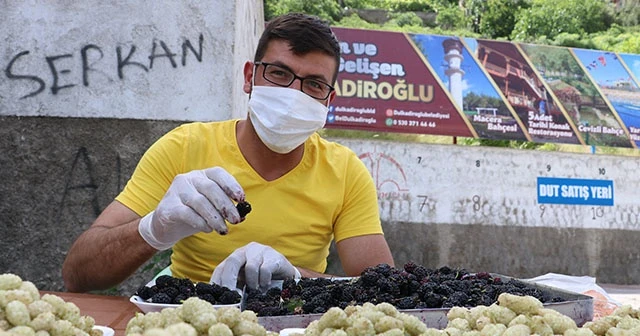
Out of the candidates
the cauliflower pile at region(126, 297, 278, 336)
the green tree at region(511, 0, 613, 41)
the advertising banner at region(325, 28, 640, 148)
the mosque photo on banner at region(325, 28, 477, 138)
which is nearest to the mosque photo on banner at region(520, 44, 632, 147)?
the advertising banner at region(325, 28, 640, 148)

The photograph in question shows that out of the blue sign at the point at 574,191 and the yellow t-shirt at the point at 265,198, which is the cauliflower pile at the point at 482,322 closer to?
the yellow t-shirt at the point at 265,198

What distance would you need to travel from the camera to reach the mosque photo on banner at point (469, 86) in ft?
34.5

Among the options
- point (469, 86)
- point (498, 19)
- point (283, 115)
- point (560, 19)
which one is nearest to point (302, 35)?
point (283, 115)

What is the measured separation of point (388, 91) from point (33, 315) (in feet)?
30.1

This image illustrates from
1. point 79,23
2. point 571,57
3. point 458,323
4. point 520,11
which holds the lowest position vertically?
point 458,323

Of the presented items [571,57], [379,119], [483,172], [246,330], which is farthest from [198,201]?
[571,57]

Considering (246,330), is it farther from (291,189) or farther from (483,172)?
(483,172)

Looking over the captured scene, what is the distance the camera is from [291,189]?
2.93 m

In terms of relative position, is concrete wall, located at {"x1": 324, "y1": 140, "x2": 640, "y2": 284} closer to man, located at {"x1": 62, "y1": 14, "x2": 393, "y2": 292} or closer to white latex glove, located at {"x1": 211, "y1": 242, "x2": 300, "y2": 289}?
man, located at {"x1": 62, "y1": 14, "x2": 393, "y2": 292}

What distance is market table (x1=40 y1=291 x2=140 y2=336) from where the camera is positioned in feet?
6.29

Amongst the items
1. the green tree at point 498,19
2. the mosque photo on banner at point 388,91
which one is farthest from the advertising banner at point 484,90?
the green tree at point 498,19

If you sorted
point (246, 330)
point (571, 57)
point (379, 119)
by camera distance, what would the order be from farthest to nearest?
point (571, 57) → point (379, 119) → point (246, 330)

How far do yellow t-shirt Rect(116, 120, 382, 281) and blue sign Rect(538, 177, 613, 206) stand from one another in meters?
8.36

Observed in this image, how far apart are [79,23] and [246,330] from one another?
12.3 feet
